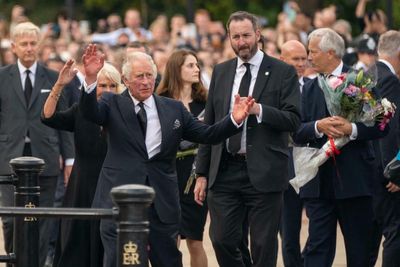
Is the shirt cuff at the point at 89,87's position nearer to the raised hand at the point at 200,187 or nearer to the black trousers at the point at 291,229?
the raised hand at the point at 200,187

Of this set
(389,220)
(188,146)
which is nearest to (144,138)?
(188,146)

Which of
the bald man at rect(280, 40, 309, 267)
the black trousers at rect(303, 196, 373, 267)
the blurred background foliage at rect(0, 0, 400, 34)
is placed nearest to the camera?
the black trousers at rect(303, 196, 373, 267)

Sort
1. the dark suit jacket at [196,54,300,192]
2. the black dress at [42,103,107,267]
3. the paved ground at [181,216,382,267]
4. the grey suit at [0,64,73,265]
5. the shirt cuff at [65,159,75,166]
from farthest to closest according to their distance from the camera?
the paved ground at [181,216,382,267]
the shirt cuff at [65,159,75,166]
the grey suit at [0,64,73,265]
the black dress at [42,103,107,267]
the dark suit jacket at [196,54,300,192]

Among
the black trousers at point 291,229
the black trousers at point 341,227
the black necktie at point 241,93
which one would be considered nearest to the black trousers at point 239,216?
the black necktie at point 241,93

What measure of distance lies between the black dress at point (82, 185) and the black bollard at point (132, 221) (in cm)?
315

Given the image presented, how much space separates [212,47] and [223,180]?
1382 cm

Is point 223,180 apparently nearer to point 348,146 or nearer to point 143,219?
point 348,146

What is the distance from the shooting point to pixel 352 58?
707 inches

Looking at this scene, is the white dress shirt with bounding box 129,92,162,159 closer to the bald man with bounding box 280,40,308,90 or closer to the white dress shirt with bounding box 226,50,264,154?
the white dress shirt with bounding box 226,50,264,154

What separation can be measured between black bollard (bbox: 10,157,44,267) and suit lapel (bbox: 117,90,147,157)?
0.70m

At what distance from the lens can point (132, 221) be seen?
8055 millimetres

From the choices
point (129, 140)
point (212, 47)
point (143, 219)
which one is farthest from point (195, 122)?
point (212, 47)

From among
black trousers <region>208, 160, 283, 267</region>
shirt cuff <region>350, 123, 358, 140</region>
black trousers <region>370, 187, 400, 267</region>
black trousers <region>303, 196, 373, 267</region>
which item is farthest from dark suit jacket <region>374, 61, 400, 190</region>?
black trousers <region>208, 160, 283, 267</region>

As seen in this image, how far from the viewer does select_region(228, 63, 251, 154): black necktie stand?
34.9ft
